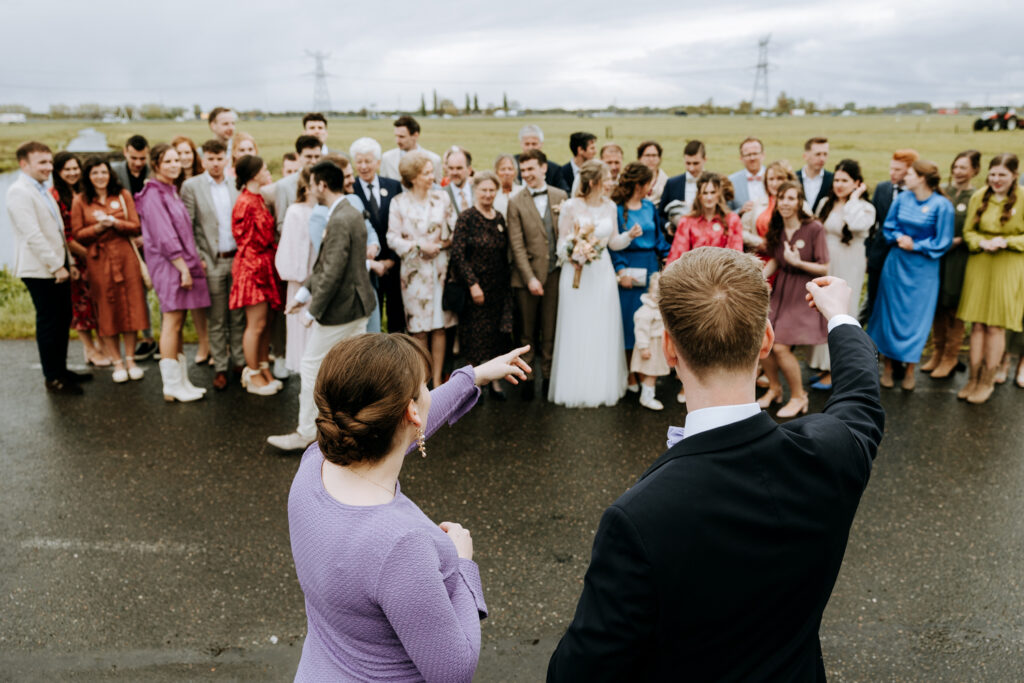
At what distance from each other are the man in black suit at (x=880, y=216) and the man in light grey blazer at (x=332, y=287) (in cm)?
528

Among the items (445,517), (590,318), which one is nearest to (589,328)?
(590,318)

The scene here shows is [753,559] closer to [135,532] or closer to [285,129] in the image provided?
[135,532]

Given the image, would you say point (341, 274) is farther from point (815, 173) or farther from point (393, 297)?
point (815, 173)

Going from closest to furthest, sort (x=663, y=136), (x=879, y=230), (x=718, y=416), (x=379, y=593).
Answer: (x=718, y=416)
(x=379, y=593)
(x=879, y=230)
(x=663, y=136)

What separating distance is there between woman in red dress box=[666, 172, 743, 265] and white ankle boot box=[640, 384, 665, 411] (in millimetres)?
1252

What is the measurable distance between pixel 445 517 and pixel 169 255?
3.96 m

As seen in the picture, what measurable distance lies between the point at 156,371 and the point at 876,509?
6.93 metres

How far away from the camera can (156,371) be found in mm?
7648

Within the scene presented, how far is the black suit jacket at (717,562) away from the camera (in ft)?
4.61

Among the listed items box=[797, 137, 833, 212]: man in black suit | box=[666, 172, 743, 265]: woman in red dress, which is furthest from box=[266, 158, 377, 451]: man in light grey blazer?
box=[797, 137, 833, 212]: man in black suit

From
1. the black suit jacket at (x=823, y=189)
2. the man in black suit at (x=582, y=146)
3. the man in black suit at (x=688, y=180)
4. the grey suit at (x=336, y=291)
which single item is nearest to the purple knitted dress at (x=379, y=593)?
the grey suit at (x=336, y=291)

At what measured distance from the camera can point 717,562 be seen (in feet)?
4.68

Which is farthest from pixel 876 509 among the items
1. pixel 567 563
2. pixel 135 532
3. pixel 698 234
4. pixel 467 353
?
pixel 135 532

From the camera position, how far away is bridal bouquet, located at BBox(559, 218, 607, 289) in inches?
260
